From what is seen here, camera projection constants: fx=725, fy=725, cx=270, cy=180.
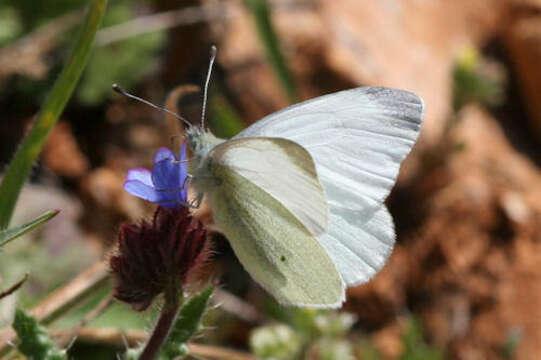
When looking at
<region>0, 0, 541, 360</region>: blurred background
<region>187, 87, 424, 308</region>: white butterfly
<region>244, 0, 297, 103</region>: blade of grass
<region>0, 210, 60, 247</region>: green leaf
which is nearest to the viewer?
<region>0, 210, 60, 247</region>: green leaf

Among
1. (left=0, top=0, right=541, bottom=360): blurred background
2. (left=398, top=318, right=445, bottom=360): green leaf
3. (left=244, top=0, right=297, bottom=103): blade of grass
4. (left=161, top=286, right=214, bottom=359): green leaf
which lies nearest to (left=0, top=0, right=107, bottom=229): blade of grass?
(left=161, top=286, right=214, bottom=359): green leaf

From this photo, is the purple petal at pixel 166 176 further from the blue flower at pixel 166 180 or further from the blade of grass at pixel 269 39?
the blade of grass at pixel 269 39

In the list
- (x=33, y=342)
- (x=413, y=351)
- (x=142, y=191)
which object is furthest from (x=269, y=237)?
(x=413, y=351)

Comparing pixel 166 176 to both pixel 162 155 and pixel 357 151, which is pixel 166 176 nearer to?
pixel 162 155

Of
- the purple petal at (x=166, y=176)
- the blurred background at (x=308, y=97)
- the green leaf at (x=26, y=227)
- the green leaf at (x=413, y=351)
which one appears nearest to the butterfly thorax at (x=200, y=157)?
the purple petal at (x=166, y=176)

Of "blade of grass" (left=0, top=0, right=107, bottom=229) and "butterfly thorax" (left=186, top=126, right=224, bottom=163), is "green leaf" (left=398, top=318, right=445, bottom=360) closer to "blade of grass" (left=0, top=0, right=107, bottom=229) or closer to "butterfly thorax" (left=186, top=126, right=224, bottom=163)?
"butterfly thorax" (left=186, top=126, right=224, bottom=163)
